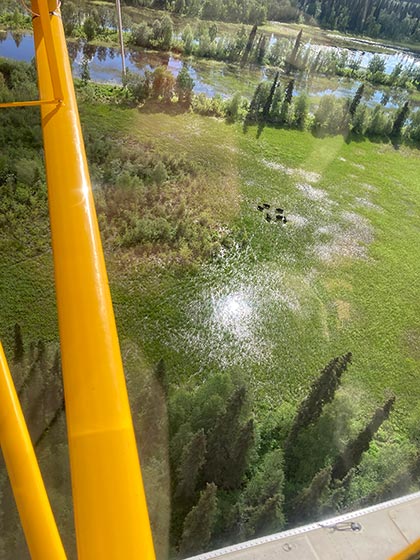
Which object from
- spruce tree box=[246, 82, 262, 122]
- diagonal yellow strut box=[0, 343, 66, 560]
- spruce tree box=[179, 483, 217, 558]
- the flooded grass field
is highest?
diagonal yellow strut box=[0, 343, 66, 560]

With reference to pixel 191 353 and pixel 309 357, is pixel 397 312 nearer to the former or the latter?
pixel 309 357

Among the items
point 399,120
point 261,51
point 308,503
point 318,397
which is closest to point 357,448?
point 318,397

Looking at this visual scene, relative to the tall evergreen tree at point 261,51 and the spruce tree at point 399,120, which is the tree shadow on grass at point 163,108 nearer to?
the tall evergreen tree at point 261,51

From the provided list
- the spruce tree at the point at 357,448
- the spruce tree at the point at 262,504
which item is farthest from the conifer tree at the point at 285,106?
the spruce tree at the point at 262,504

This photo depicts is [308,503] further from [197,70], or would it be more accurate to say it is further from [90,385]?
[197,70]

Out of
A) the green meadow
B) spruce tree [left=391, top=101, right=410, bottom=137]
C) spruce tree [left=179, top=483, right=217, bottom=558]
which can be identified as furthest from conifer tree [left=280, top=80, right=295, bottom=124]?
spruce tree [left=179, top=483, right=217, bottom=558]

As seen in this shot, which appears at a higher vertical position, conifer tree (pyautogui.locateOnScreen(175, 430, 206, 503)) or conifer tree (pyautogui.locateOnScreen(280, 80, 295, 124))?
conifer tree (pyautogui.locateOnScreen(280, 80, 295, 124))

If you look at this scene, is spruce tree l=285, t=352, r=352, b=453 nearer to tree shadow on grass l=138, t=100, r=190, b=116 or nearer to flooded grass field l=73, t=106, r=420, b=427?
flooded grass field l=73, t=106, r=420, b=427

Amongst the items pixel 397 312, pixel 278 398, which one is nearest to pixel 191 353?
pixel 278 398
